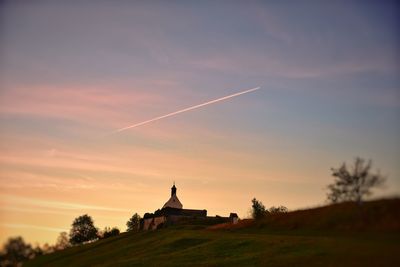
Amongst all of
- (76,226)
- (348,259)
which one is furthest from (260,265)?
(76,226)

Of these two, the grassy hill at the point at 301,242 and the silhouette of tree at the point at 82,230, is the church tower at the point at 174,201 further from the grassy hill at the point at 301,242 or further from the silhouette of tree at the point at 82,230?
the grassy hill at the point at 301,242

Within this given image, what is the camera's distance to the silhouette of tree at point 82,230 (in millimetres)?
166875

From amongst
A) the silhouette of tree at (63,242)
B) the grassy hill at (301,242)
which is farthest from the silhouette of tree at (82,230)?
the grassy hill at (301,242)

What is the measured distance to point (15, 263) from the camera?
95312mm

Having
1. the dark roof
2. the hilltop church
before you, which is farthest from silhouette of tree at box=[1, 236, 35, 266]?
the dark roof

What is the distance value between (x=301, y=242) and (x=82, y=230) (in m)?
146

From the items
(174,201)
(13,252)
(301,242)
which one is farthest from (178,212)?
(301,242)

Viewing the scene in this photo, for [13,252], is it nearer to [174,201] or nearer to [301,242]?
[174,201]

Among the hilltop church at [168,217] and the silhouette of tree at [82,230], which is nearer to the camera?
the hilltop church at [168,217]

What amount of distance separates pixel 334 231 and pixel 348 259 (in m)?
2.29

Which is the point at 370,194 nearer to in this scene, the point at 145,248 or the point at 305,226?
the point at 305,226

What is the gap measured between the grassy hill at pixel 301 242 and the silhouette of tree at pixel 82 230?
111 metres

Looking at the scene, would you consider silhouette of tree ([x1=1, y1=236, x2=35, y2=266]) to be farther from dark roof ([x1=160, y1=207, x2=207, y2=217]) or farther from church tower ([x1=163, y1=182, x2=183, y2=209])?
church tower ([x1=163, y1=182, x2=183, y2=209])

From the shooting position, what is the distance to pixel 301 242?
35.3 metres
